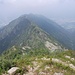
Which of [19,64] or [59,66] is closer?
[59,66]

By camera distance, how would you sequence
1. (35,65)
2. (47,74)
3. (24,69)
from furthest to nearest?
1. (35,65)
2. (24,69)
3. (47,74)

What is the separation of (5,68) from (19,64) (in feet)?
11.4

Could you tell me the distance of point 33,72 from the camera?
36.9 m

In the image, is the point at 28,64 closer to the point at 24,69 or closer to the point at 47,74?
the point at 24,69

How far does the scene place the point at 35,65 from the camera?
4103cm

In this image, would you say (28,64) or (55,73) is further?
(28,64)

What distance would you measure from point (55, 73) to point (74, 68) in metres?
5.09

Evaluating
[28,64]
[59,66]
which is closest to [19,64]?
[28,64]

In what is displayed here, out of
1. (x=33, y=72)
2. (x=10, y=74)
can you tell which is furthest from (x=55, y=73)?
(x=10, y=74)

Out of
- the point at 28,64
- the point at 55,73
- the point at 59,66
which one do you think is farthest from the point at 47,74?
the point at 28,64

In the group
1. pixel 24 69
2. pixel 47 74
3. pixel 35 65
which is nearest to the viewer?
pixel 47 74

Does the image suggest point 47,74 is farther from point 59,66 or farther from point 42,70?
point 59,66

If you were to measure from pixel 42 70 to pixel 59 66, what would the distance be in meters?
3.70

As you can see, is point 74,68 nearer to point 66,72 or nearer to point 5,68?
point 66,72
